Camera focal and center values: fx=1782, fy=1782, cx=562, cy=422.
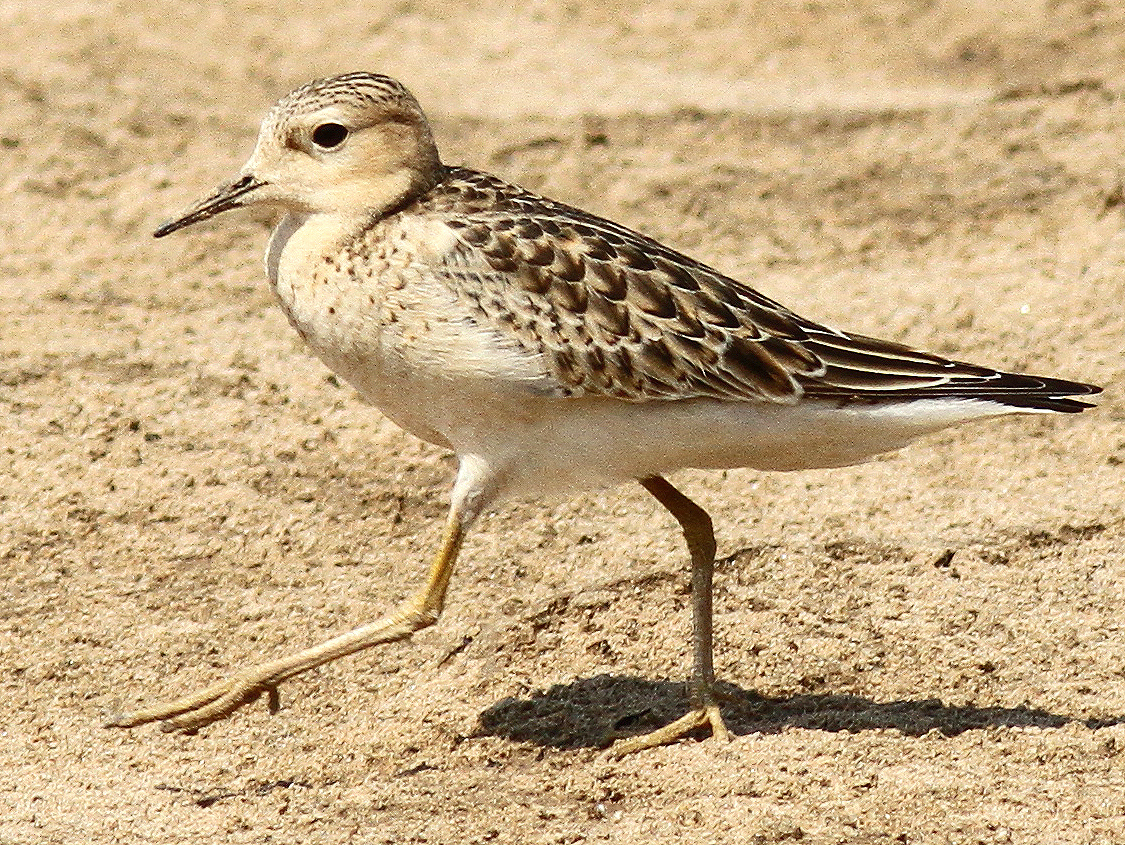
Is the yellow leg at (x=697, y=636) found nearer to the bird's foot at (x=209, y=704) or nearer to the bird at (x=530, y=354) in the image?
the bird at (x=530, y=354)

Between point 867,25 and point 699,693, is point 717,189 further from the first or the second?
point 699,693

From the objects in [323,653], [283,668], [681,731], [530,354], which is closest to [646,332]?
[530,354]

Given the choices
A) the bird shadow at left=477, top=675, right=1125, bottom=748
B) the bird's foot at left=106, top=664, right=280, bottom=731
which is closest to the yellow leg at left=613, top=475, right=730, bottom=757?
the bird shadow at left=477, top=675, right=1125, bottom=748

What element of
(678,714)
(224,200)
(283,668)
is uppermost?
(224,200)

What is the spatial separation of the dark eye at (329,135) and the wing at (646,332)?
421 mm

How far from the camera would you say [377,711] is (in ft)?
22.7

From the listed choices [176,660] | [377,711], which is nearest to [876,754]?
[377,711]

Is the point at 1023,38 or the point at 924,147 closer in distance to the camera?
the point at 924,147

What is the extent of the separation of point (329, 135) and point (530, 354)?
121cm

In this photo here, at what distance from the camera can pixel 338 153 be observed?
6.71 meters

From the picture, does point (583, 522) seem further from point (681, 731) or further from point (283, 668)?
point (283, 668)

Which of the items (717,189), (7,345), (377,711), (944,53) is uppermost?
(944,53)

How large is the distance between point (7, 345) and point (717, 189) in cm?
466

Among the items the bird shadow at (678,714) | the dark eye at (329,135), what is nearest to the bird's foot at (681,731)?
the bird shadow at (678,714)
